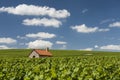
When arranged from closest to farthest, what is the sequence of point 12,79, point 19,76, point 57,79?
1. point 57,79
2. point 12,79
3. point 19,76

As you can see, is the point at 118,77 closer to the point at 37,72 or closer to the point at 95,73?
the point at 95,73

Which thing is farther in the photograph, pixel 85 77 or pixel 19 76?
pixel 19 76

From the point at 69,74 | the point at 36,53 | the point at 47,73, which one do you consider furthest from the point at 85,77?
the point at 36,53

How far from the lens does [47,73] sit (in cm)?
1059

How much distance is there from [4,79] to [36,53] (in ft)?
223

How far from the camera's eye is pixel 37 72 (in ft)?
37.5

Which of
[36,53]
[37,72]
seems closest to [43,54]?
[36,53]

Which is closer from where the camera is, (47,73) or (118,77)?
(47,73)

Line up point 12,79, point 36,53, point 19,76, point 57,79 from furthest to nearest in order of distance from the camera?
point 36,53, point 19,76, point 12,79, point 57,79

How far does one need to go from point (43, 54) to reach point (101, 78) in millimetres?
68077

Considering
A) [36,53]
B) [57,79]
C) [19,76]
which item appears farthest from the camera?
[36,53]

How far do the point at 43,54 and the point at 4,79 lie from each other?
2690 inches

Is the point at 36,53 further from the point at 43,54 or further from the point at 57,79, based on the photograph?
the point at 57,79

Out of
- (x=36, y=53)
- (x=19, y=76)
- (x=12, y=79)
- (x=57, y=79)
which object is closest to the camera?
(x=57, y=79)
